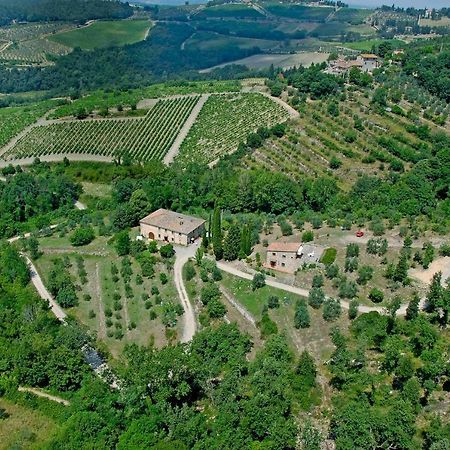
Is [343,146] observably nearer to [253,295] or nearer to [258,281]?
[258,281]

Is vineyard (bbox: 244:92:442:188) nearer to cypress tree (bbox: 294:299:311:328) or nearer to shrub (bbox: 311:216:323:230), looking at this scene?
shrub (bbox: 311:216:323:230)

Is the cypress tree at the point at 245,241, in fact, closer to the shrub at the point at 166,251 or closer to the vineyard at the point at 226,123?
the shrub at the point at 166,251

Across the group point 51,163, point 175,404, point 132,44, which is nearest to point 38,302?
point 175,404

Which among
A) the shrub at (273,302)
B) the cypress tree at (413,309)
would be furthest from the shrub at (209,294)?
the cypress tree at (413,309)

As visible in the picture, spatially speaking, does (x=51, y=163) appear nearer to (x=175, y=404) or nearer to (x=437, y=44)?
(x=175, y=404)

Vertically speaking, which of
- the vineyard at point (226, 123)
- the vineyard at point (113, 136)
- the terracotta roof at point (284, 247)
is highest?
the terracotta roof at point (284, 247)

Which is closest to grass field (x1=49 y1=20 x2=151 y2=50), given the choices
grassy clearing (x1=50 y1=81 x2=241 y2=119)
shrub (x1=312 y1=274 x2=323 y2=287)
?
grassy clearing (x1=50 y1=81 x2=241 y2=119)
